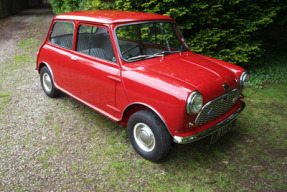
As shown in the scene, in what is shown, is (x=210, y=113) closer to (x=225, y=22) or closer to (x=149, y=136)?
(x=149, y=136)

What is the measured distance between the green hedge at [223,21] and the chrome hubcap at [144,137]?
3422 millimetres

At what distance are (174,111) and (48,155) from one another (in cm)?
193

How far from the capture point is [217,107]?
2973 millimetres

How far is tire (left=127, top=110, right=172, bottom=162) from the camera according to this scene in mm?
2854

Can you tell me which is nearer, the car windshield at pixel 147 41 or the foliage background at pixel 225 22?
the car windshield at pixel 147 41

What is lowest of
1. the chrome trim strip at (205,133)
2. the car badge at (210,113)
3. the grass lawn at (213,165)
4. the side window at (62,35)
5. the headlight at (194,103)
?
the grass lawn at (213,165)

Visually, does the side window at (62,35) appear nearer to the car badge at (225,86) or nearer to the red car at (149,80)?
the red car at (149,80)

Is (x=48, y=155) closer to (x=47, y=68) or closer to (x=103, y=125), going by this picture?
(x=103, y=125)

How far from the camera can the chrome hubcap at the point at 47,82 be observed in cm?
490

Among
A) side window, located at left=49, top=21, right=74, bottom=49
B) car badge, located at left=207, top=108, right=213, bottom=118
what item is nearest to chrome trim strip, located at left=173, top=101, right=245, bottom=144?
car badge, located at left=207, top=108, right=213, bottom=118

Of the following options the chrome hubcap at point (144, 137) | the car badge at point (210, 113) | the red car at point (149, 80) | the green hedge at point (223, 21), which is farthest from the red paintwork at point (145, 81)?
the green hedge at point (223, 21)

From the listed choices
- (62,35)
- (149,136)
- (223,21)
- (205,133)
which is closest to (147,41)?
(149,136)

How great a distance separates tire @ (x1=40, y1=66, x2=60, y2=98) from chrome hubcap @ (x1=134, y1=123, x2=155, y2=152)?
2397 mm

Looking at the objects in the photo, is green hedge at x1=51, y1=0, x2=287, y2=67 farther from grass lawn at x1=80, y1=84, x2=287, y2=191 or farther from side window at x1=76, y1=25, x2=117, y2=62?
side window at x1=76, y1=25, x2=117, y2=62
